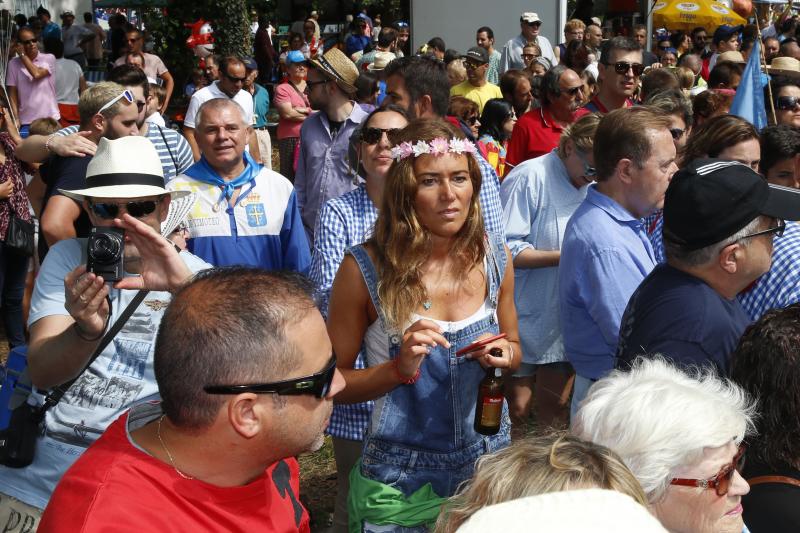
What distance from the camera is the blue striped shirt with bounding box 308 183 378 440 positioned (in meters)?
3.56

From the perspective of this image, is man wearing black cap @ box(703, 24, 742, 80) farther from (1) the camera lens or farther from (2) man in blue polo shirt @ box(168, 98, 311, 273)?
(1) the camera lens

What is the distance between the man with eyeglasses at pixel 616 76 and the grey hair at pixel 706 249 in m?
4.09

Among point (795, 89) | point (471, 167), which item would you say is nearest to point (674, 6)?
point (795, 89)

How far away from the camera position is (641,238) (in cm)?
370

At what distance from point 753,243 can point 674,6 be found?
71.7ft

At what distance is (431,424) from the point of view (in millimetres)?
2965

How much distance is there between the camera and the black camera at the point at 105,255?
2541 mm

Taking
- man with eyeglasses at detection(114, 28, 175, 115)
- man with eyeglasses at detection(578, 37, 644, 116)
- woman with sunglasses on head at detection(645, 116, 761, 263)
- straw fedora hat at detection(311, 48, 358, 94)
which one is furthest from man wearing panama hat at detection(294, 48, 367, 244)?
man with eyeglasses at detection(114, 28, 175, 115)

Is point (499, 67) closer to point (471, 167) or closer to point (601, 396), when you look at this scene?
point (471, 167)

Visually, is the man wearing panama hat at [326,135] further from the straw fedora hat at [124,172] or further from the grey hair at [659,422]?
the grey hair at [659,422]

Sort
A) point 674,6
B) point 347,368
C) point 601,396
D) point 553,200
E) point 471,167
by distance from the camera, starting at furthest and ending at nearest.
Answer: point 674,6 < point 553,200 < point 471,167 < point 347,368 < point 601,396

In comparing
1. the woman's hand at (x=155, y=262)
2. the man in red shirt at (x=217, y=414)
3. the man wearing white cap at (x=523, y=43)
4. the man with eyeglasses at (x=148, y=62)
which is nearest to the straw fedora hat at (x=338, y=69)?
the woman's hand at (x=155, y=262)

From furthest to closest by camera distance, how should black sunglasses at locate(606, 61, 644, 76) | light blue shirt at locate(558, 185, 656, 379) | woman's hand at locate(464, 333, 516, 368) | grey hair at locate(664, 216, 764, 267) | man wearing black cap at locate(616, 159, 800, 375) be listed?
black sunglasses at locate(606, 61, 644, 76), light blue shirt at locate(558, 185, 656, 379), woman's hand at locate(464, 333, 516, 368), grey hair at locate(664, 216, 764, 267), man wearing black cap at locate(616, 159, 800, 375)

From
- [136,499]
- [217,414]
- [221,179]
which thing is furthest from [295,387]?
[221,179]
